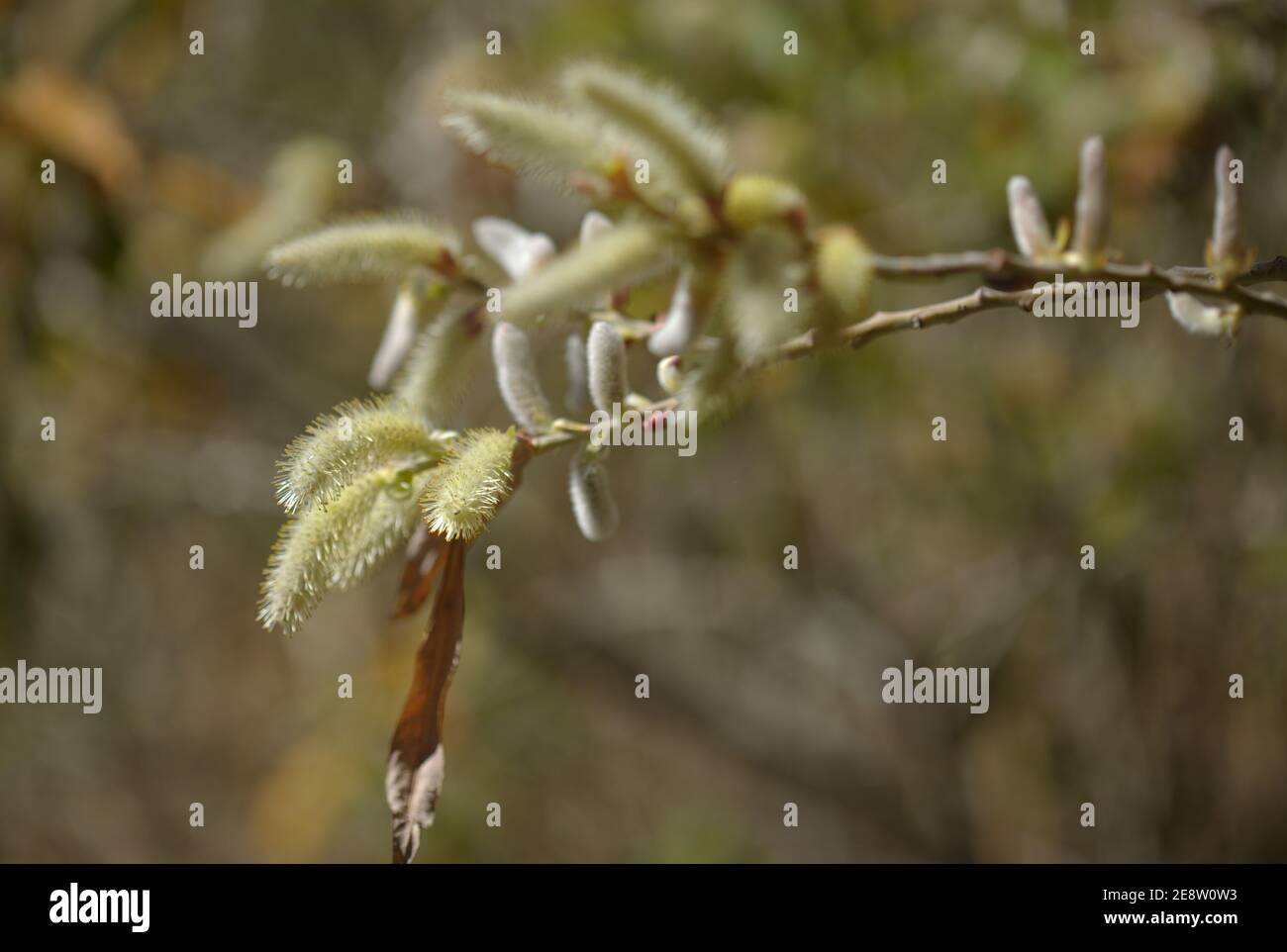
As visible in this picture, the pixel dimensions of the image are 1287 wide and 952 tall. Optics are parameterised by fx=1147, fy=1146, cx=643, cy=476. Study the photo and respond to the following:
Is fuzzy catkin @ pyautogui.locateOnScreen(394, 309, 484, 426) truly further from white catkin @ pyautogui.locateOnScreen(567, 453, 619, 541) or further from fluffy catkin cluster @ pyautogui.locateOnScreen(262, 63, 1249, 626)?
white catkin @ pyautogui.locateOnScreen(567, 453, 619, 541)

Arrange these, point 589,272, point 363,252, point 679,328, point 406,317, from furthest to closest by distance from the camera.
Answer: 1. point 406,317
2. point 363,252
3. point 679,328
4. point 589,272

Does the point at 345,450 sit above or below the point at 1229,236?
below

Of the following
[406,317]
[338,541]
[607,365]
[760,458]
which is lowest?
[338,541]

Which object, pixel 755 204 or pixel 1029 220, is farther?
pixel 1029 220

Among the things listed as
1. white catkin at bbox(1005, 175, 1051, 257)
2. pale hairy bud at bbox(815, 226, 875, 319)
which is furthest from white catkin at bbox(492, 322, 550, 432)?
white catkin at bbox(1005, 175, 1051, 257)

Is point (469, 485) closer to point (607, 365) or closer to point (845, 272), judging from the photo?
point (607, 365)

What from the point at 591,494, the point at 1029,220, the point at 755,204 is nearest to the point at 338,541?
the point at 591,494
